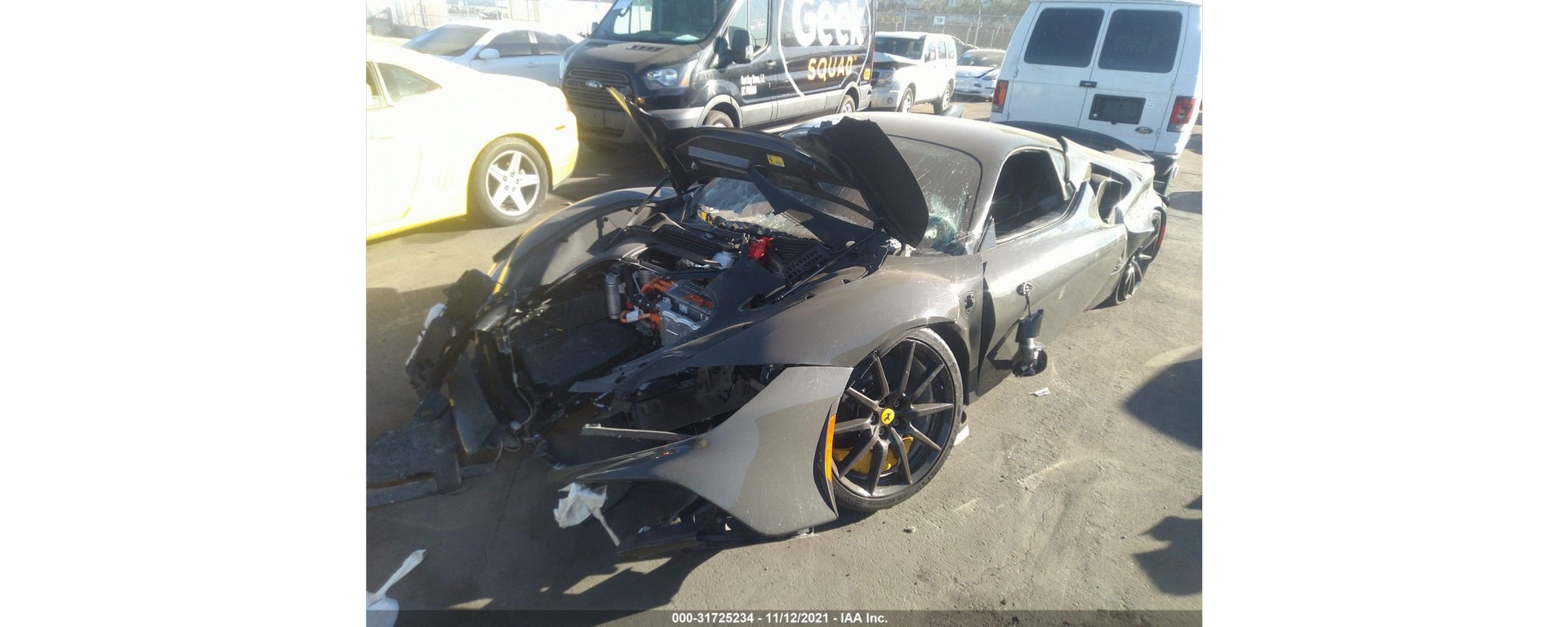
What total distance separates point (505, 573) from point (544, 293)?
116 centimetres

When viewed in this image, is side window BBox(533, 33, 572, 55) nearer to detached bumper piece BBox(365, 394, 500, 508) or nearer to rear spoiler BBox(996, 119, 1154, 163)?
rear spoiler BBox(996, 119, 1154, 163)

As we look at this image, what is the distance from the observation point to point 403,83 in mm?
4016

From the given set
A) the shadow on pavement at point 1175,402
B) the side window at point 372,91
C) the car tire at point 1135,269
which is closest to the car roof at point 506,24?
the side window at point 372,91

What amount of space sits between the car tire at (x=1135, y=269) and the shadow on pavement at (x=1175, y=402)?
0.66 metres

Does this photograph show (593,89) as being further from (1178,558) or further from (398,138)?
(1178,558)

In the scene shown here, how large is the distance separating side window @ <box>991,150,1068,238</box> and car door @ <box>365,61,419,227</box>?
9.85 feet

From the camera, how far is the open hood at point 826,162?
7.77 ft

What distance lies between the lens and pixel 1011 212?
Answer: 3.21m

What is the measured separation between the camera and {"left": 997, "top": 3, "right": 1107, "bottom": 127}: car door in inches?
198

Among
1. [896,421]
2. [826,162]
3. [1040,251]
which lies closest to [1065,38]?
[1040,251]

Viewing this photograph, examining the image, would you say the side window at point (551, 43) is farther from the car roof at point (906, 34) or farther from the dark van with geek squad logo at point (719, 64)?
the car roof at point (906, 34)

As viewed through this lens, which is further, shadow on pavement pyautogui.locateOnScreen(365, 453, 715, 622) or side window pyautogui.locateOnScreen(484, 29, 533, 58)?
side window pyautogui.locateOnScreen(484, 29, 533, 58)

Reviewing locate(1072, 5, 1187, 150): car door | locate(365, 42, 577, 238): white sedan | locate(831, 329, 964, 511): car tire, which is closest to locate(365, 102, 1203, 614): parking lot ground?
locate(831, 329, 964, 511): car tire
